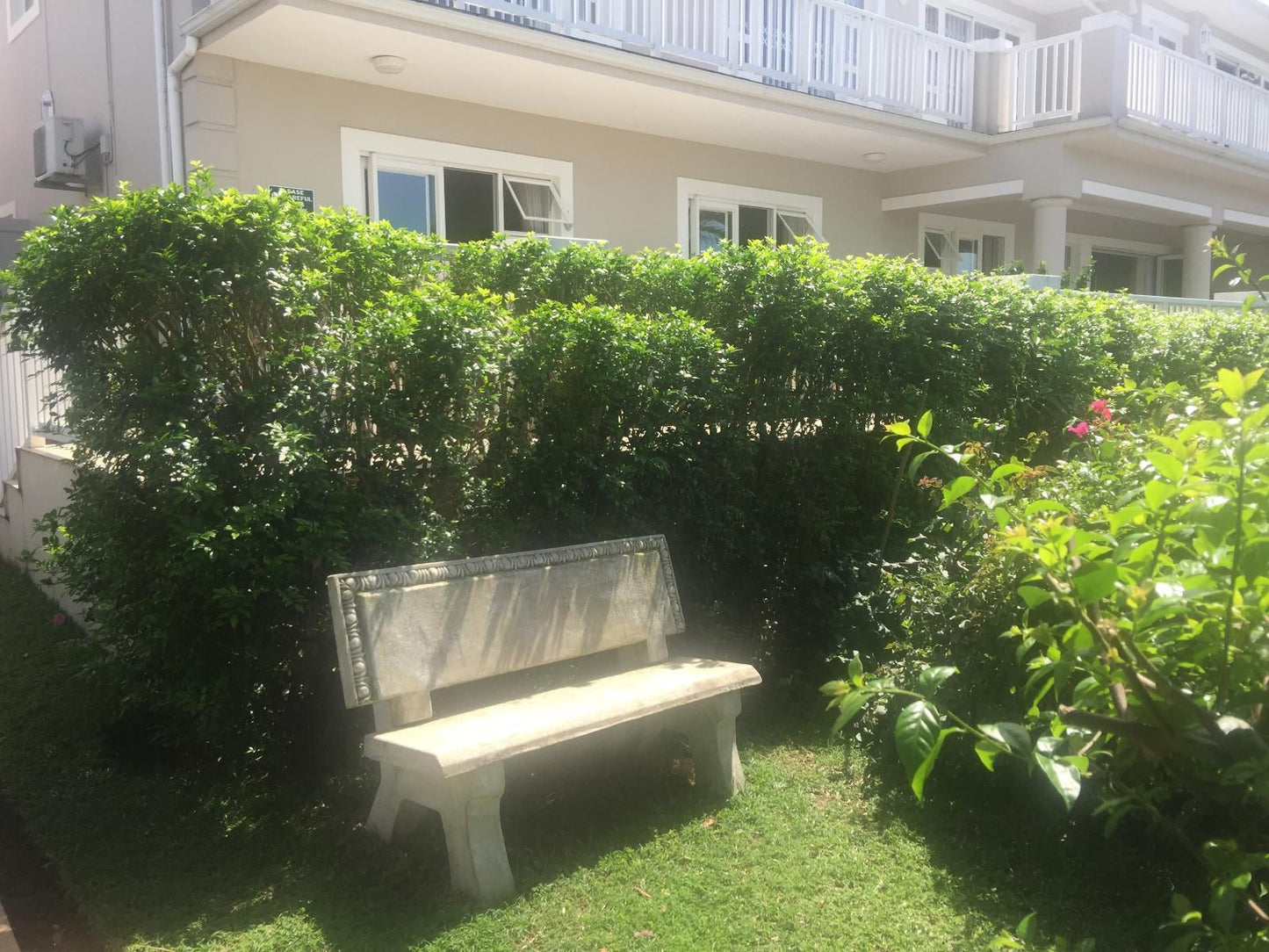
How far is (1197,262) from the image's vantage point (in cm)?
1591

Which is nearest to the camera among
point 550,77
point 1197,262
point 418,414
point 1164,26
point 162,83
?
point 418,414

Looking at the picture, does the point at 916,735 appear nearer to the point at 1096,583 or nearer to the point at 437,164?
the point at 1096,583

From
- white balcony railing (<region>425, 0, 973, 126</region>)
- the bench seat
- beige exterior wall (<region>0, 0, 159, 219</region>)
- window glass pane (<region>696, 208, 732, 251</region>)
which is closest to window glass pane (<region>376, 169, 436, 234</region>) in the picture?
white balcony railing (<region>425, 0, 973, 126</region>)

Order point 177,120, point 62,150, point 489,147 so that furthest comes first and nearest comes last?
point 62,150 < point 489,147 < point 177,120

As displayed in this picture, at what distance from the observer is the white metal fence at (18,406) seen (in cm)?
740

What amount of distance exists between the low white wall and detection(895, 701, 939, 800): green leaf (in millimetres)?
5016

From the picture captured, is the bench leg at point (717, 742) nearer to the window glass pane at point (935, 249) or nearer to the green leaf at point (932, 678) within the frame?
the green leaf at point (932, 678)

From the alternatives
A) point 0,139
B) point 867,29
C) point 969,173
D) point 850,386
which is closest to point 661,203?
point 867,29

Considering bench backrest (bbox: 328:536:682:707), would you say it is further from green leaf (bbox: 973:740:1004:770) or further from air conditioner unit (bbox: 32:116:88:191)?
air conditioner unit (bbox: 32:116:88:191)

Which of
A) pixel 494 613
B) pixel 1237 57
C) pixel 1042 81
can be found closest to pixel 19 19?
pixel 1042 81

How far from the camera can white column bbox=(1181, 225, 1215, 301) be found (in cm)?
1572

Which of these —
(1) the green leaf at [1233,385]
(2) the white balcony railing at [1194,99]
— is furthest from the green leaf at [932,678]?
(2) the white balcony railing at [1194,99]

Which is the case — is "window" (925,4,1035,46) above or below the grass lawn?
above

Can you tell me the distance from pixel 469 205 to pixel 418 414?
18.9ft
